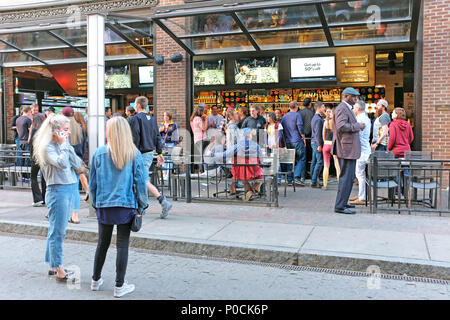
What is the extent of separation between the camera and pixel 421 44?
421 inches

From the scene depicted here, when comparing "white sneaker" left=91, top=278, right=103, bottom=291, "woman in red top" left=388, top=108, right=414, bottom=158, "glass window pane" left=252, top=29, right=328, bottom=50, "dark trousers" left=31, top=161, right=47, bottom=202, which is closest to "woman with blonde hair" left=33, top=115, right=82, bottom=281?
"white sneaker" left=91, top=278, right=103, bottom=291

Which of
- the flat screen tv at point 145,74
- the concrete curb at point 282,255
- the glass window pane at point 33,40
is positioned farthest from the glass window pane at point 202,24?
the concrete curb at point 282,255

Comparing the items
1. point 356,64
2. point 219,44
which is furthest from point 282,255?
point 356,64

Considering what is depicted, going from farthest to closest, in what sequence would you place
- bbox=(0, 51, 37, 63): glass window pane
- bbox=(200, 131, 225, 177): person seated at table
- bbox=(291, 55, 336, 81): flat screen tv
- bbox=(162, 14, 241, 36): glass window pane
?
bbox=(0, 51, 37, 63): glass window pane → bbox=(291, 55, 336, 81): flat screen tv → bbox=(162, 14, 241, 36): glass window pane → bbox=(200, 131, 225, 177): person seated at table

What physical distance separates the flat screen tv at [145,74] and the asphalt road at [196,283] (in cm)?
929

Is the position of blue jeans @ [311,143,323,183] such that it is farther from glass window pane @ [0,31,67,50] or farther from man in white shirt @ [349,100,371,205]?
glass window pane @ [0,31,67,50]

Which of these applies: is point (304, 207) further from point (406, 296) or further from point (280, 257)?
point (406, 296)

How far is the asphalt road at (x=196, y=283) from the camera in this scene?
469cm

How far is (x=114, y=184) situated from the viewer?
177 inches

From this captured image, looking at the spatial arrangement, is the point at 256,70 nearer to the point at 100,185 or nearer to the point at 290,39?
the point at 290,39

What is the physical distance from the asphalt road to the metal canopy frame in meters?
7.05

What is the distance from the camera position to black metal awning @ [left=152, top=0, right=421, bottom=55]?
10.2 m

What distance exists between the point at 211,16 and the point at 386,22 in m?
4.14

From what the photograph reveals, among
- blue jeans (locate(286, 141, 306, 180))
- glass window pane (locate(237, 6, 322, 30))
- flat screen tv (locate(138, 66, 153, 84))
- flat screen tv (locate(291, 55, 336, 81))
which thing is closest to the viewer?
glass window pane (locate(237, 6, 322, 30))
